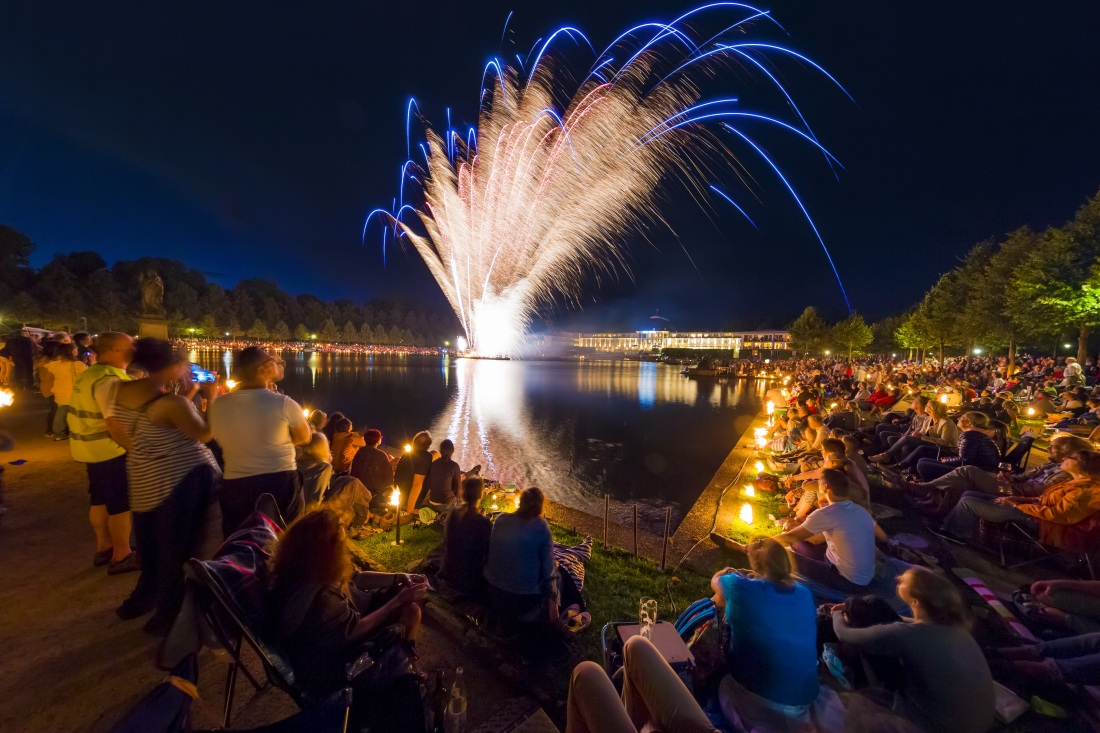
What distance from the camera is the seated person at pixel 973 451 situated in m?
7.18

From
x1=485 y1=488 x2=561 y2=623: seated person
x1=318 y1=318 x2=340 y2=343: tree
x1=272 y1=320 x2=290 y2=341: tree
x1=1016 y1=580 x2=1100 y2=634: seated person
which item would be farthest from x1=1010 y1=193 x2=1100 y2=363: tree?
x1=318 y1=318 x2=340 y2=343: tree

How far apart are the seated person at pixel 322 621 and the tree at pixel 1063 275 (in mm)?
38100

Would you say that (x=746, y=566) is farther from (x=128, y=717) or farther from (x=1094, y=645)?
(x=128, y=717)

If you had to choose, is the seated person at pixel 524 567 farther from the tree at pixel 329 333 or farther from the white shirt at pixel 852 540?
the tree at pixel 329 333

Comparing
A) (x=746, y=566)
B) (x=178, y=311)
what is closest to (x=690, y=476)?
(x=746, y=566)

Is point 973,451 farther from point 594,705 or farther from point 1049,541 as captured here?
point 594,705

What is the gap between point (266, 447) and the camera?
12.5 feet

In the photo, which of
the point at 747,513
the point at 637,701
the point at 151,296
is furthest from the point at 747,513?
the point at 151,296

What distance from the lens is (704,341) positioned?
541 ft

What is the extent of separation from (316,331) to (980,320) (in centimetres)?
15249

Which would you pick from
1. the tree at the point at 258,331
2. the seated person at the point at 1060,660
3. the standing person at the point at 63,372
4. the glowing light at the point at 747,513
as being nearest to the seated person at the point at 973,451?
the glowing light at the point at 747,513

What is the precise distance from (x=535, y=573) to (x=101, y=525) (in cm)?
469

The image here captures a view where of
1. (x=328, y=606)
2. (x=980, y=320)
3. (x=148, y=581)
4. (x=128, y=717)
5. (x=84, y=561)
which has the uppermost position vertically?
(x=980, y=320)

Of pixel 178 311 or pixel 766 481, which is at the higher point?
pixel 178 311
